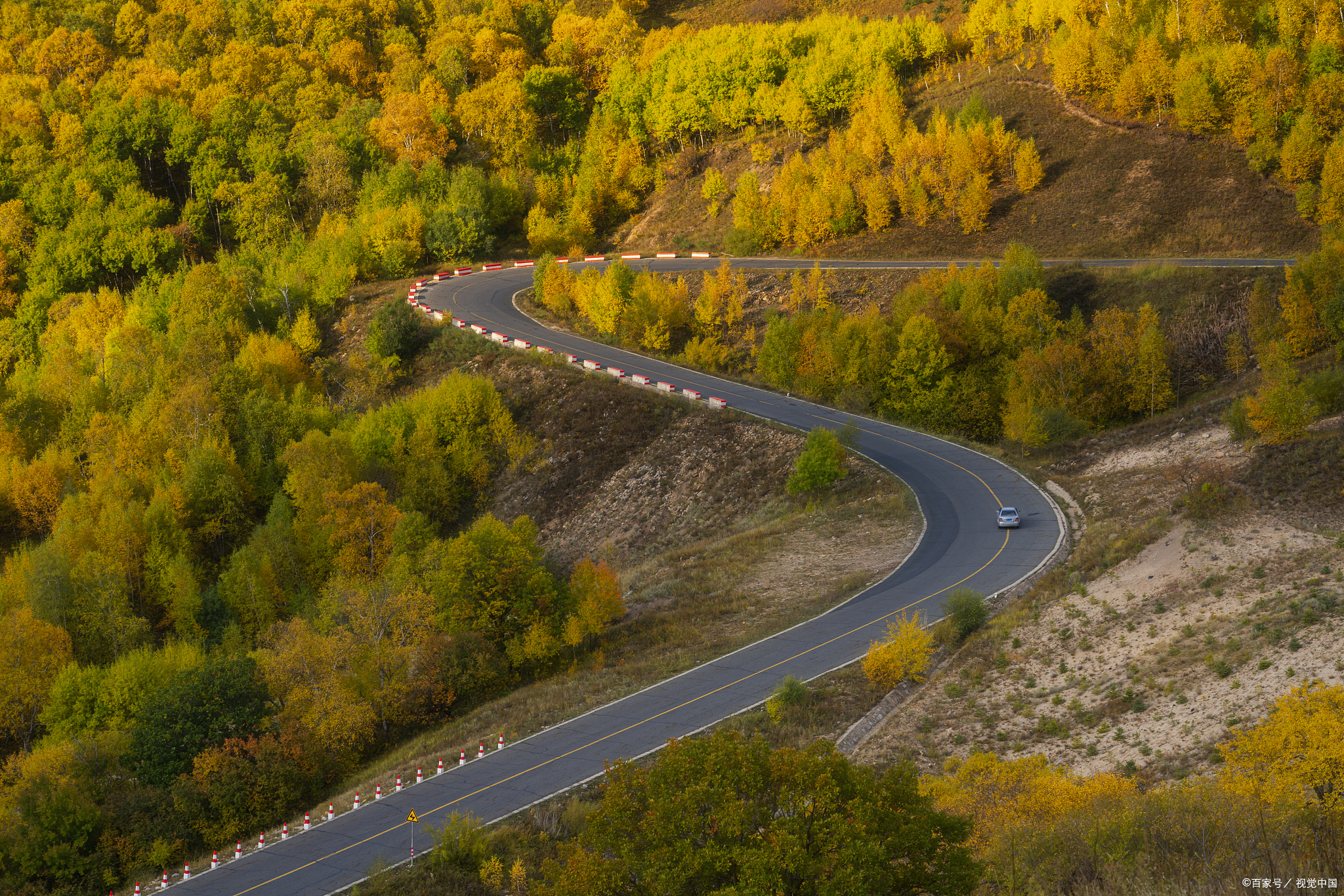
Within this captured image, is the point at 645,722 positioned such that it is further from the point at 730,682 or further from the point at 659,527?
the point at 659,527

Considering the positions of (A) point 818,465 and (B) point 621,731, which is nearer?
(B) point 621,731

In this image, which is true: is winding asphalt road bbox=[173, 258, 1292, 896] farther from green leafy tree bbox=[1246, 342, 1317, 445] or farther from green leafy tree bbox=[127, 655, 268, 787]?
green leafy tree bbox=[1246, 342, 1317, 445]

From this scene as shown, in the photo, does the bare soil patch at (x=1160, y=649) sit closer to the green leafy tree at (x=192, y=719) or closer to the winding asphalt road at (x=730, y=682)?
the winding asphalt road at (x=730, y=682)

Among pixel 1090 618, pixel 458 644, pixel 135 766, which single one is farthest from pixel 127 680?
pixel 1090 618

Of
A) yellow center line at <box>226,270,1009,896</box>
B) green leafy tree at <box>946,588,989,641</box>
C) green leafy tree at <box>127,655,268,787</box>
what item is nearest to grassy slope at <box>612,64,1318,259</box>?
yellow center line at <box>226,270,1009,896</box>

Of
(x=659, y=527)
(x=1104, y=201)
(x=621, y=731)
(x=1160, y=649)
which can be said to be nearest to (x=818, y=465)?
(x=659, y=527)

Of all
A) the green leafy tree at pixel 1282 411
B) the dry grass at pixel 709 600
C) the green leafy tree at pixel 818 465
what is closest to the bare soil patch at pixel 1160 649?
the green leafy tree at pixel 1282 411

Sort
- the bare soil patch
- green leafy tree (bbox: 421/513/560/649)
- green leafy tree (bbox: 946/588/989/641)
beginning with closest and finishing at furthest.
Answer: the bare soil patch
green leafy tree (bbox: 946/588/989/641)
green leafy tree (bbox: 421/513/560/649)

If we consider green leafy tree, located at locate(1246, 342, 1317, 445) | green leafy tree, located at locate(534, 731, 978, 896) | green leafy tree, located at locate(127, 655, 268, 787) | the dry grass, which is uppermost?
green leafy tree, located at locate(534, 731, 978, 896)

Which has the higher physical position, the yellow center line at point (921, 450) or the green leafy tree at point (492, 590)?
the green leafy tree at point (492, 590)
